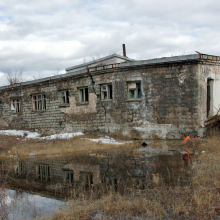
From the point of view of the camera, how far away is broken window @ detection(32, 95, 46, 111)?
1708 centimetres

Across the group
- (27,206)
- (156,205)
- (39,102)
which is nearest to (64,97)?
(39,102)

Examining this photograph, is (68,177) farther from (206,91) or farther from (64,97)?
(64,97)

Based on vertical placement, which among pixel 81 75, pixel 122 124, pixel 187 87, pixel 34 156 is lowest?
pixel 34 156

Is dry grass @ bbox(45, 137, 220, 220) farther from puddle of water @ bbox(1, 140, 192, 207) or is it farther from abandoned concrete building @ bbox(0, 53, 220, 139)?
abandoned concrete building @ bbox(0, 53, 220, 139)

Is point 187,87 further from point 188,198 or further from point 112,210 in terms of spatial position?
point 112,210

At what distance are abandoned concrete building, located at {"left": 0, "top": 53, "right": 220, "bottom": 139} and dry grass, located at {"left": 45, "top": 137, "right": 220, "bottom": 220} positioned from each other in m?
7.21

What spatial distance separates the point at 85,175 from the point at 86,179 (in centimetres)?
39

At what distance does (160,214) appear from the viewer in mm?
3689

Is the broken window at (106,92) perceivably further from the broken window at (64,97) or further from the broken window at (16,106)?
the broken window at (16,106)

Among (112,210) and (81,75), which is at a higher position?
(81,75)

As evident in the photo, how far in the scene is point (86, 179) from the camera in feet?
19.8

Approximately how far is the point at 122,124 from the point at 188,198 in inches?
359

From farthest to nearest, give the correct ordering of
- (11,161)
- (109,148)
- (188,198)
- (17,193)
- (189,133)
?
1. (189,133)
2. (109,148)
3. (11,161)
4. (17,193)
5. (188,198)

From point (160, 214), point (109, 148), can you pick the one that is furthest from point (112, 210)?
point (109, 148)
